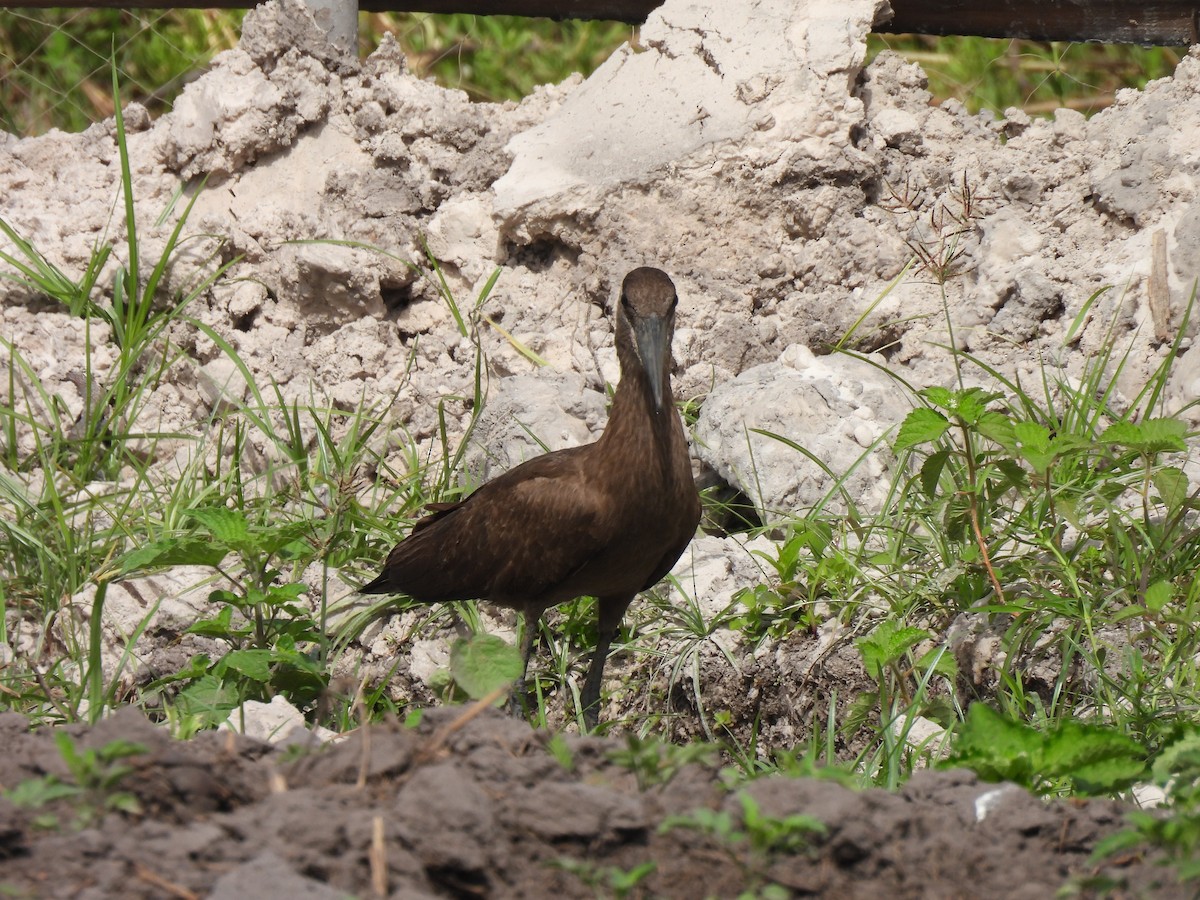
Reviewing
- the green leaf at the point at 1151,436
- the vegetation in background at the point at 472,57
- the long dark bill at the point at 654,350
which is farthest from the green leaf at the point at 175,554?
the vegetation in background at the point at 472,57

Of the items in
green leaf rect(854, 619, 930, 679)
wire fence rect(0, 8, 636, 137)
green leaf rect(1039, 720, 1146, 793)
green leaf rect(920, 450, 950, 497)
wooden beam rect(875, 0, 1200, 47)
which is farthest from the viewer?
wire fence rect(0, 8, 636, 137)

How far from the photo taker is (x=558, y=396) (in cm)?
520

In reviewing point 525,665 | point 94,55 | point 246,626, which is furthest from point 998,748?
point 94,55

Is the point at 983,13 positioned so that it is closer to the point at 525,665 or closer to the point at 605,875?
the point at 525,665

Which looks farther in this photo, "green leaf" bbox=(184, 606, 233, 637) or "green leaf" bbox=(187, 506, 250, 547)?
"green leaf" bbox=(184, 606, 233, 637)

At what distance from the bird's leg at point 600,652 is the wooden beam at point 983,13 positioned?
279cm

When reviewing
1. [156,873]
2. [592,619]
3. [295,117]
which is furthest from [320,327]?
[156,873]

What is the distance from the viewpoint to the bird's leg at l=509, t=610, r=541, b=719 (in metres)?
4.23

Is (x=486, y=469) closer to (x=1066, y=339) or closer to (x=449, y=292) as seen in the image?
(x=449, y=292)

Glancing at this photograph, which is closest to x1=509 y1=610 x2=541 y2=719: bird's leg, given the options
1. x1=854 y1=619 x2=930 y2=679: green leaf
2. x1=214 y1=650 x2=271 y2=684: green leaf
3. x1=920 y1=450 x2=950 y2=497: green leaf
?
x1=214 y1=650 x2=271 y2=684: green leaf

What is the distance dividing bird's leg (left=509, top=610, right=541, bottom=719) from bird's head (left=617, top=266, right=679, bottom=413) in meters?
0.85

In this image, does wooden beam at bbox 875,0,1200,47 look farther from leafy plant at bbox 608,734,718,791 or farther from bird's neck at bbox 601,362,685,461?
leafy plant at bbox 608,734,718,791

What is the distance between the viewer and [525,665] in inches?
165

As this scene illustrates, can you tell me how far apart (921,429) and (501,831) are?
185cm
